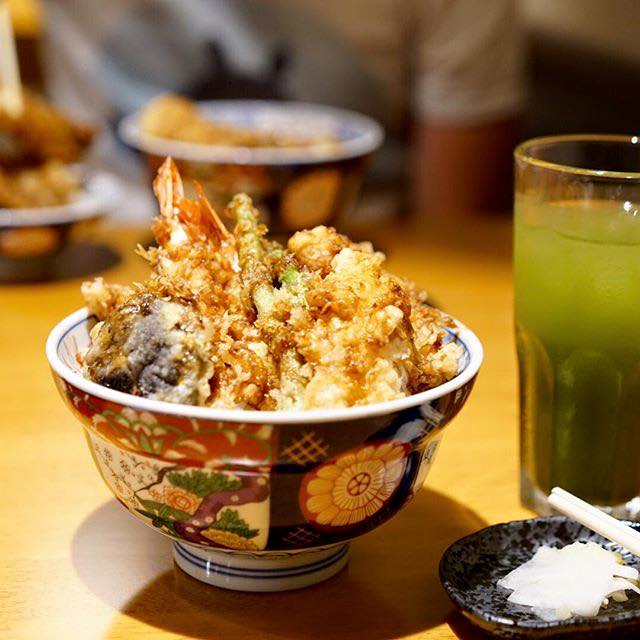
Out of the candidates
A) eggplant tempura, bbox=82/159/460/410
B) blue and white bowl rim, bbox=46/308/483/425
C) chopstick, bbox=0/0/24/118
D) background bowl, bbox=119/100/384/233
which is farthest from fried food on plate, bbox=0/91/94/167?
blue and white bowl rim, bbox=46/308/483/425

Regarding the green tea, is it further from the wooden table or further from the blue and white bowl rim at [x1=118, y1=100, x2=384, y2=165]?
the blue and white bowl rim at [x1=118, y1=100, x2=384, y2=165]

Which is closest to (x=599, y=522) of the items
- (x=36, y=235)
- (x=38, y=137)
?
(x=36, y=235)

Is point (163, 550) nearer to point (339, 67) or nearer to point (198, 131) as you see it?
point (198, 131)

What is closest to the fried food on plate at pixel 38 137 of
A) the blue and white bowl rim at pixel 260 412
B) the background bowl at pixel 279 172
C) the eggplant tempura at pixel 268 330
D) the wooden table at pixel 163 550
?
the background bowl at pixel 279 172

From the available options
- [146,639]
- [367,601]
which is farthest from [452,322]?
[146,639]

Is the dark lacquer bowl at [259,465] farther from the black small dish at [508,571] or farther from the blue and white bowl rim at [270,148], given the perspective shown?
the blue and white bowl rim at [270,148]

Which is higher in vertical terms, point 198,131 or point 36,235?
point 198,131
